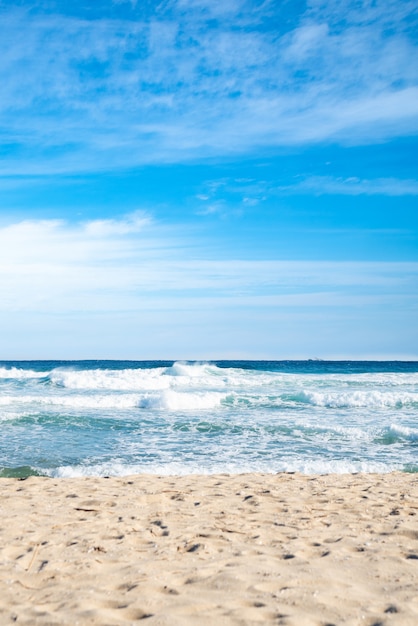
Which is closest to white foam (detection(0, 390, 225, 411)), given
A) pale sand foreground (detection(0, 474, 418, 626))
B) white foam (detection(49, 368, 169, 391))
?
white foam (detection(49, 368, 169, 391))

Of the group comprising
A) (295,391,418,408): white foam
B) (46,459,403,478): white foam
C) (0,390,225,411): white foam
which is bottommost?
(46,459,403,478): white foam

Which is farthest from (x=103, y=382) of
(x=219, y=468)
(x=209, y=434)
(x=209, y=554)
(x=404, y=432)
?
(x=209, y=554)

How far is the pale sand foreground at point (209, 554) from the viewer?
3367 mm

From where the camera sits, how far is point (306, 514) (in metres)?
6.21

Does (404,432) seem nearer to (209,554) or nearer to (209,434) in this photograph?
(209,434)

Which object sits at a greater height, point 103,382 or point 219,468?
point 103,382

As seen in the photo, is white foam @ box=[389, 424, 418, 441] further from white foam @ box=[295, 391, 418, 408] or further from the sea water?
white foam @ box=[295, 391, 418, 408]

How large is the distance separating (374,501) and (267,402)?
14.5m

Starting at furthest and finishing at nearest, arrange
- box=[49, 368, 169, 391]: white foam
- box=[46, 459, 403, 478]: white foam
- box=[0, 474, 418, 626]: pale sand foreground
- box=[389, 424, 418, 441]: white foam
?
box=[49, 368, 169, 391]: white foam < box=[389, 424, 418, 441]: white foam < box=[46, 459, 403, 478]: white foam < box=[0, 474, 418, 626]: pale sand foreground

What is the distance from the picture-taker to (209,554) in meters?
4.62

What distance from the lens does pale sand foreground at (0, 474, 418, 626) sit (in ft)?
11.0

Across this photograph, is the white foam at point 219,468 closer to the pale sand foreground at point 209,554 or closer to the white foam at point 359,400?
the pale sand foreground at point 209,554

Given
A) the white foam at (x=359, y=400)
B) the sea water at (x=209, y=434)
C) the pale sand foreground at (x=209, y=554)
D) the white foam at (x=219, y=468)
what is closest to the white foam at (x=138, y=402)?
the sea water at (x=209, y=434)

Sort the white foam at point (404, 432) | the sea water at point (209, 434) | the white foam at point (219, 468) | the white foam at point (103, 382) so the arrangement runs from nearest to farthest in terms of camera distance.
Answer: the white foam at point (219, 468) → the sea water at point (209, 434) → the white foam at point (404, 432) → the white foam at point (103, 382)
